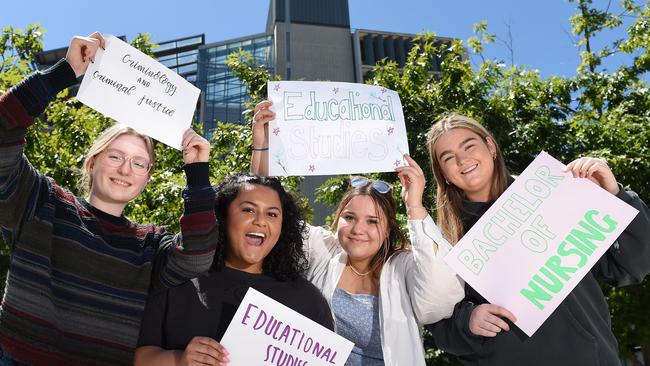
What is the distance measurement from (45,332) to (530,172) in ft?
7.63

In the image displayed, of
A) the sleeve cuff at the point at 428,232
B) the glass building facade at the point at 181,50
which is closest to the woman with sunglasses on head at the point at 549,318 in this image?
the sleeve cuff at the point at 428,232

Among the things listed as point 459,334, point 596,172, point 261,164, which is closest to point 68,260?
point 261,164

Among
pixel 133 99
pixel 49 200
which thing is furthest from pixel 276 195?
pixel 49 200

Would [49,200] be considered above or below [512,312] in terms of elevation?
above

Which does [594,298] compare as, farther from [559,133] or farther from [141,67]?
[559,133]

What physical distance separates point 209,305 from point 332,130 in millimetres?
1323

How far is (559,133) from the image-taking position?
7.14 m

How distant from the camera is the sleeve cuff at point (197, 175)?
7.45 feet

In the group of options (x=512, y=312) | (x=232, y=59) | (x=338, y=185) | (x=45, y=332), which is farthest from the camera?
(x=232, y=59)

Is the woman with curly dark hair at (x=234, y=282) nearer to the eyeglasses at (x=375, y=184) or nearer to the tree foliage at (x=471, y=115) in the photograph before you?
the eyeglasses at (x=375, y=184)

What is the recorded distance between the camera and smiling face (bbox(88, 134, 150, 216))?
233 cm

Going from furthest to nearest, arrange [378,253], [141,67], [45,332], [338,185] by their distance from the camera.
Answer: [338,185] < [378,253] < [141,67] < [45,332]

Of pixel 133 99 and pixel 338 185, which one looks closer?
pixel 133 99

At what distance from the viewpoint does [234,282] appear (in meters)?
2.38
